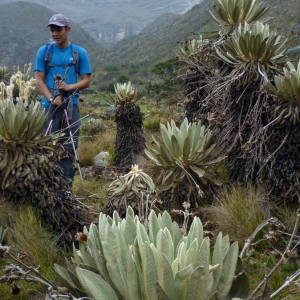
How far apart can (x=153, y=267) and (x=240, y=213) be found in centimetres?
220

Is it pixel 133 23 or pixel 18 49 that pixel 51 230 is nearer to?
pixel 18 49

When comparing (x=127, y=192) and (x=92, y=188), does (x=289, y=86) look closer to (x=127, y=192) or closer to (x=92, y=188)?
(x=127, y=192)

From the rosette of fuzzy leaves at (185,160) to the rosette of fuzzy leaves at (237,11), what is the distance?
2078mm

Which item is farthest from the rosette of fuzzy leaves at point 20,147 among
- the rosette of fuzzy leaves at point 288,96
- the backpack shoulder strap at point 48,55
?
the rosette of fuzzy leaves at point 288,96

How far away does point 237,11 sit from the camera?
518cm

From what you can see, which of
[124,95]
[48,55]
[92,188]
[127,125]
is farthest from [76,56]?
[127,125]

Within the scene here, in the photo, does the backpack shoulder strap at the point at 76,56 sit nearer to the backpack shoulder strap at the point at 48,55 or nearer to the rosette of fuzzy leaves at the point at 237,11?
the backpack shoulder strap at the point at 48,55

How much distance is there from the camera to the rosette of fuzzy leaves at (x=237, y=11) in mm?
5188

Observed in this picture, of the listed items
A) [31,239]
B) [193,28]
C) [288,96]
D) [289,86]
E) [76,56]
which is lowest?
[31,239]

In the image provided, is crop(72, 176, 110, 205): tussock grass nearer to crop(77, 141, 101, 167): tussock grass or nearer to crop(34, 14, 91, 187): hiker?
crop(34, 14, 91, 187): hiker

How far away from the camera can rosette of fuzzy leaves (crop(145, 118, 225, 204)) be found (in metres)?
3.87

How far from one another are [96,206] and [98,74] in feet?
129

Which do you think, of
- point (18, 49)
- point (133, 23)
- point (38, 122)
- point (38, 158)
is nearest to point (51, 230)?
point (38, 158)

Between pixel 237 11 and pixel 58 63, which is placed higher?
pixel 237 11
